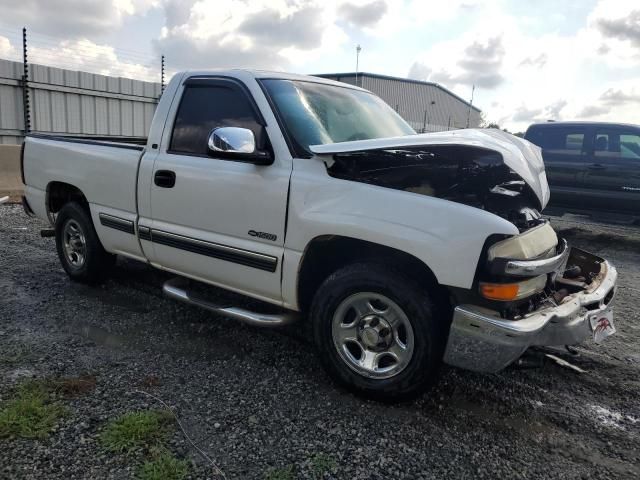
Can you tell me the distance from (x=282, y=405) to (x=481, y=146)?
1903 millimetres

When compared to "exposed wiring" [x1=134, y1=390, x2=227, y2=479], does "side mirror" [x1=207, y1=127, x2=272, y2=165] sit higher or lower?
higher

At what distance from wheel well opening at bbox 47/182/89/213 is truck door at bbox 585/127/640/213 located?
7.85 meters

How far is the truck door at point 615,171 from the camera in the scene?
27.4ft

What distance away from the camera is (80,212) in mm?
4910

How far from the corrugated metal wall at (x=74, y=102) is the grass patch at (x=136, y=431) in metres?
10.7

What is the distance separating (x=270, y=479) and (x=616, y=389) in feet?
8.11

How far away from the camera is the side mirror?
3.26 metres

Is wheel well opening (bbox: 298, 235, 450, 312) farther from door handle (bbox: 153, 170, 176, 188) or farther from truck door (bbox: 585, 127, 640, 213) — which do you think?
truck door (bbox: 585, 127, 640, 213)

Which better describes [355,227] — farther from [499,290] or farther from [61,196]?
[61,196]

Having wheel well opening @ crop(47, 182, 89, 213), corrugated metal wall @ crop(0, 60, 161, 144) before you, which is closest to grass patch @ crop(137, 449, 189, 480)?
wheel well opening @ crop(47, 182, 89, 213)

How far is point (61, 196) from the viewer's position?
532 cm

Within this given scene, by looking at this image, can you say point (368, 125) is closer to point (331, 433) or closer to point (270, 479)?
point (331, 433)

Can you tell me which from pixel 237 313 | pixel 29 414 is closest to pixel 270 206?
pixel 237 313

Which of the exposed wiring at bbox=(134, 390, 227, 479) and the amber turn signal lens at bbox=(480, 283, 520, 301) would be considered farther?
the amber turn signal lens at bbox=(480, 283, 520, 301)
